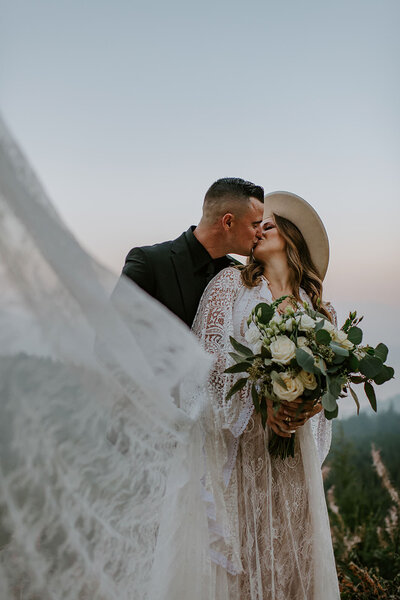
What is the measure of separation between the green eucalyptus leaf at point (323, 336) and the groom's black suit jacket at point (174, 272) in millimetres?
690

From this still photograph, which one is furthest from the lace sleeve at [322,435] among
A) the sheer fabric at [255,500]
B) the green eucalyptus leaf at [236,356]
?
the green eucalyptus leaf at [236,356]

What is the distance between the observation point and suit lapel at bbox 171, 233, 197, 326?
253cm

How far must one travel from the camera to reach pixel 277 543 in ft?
7.09

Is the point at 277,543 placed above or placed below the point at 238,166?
below

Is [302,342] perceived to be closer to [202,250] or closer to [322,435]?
[322,435]

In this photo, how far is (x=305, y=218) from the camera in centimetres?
291

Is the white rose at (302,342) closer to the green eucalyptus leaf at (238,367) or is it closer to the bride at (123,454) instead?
the green eucalyptus leaf at (238,367)

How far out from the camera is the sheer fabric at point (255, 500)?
2.03 meters

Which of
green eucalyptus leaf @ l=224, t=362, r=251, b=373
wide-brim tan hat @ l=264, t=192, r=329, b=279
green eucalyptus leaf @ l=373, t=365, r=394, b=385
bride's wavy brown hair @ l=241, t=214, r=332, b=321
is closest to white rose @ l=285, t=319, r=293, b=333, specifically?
green eucalyptus leaf @ l=224, t=362, r=251, b=373

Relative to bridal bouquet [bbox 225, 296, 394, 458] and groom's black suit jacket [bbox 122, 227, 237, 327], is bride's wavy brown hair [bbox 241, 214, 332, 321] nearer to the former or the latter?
groom's black suit jacket [bbox 122, 227, 237, 327]

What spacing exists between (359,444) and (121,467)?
3.62 m

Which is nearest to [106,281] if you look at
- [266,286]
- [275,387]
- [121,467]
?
[121,467]

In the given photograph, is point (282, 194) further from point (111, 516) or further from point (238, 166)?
point (111, 516)

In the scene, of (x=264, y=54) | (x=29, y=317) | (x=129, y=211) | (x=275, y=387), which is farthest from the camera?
(x=264, y=54)
